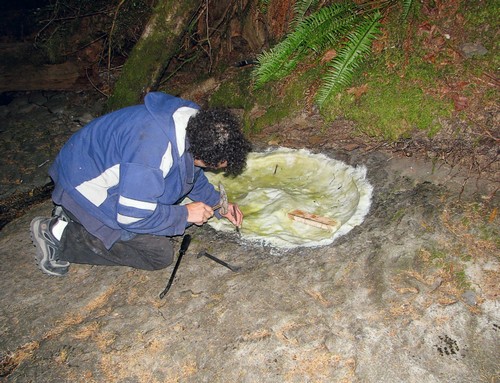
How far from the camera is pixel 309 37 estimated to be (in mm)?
4148

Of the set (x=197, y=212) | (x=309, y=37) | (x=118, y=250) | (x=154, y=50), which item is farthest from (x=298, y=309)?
(x=154, y=50)

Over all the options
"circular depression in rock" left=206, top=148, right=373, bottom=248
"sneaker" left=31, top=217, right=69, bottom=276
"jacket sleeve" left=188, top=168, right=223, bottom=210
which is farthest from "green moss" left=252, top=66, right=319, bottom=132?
"sneaker" left=31, top=217, right=69, bottom=276

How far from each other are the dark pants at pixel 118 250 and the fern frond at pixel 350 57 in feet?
7.54

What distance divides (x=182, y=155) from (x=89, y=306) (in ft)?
5.08

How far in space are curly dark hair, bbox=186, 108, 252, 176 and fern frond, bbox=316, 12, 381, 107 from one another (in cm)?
164

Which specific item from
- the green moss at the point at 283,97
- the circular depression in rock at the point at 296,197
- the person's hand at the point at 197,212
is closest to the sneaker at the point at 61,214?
the person's hand at the point at 197,212

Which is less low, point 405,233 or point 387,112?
point 387,112

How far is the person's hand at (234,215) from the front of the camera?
3511 mm

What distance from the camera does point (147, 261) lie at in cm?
329

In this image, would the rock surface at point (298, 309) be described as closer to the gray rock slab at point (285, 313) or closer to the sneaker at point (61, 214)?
the gray rock slab at point (285, 313)

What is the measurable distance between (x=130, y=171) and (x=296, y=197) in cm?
197

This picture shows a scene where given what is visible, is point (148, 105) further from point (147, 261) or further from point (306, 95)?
point (306, 95)

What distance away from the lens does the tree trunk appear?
16.5 feet

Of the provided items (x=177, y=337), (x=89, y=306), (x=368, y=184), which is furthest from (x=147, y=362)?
(x=368, y=184)
